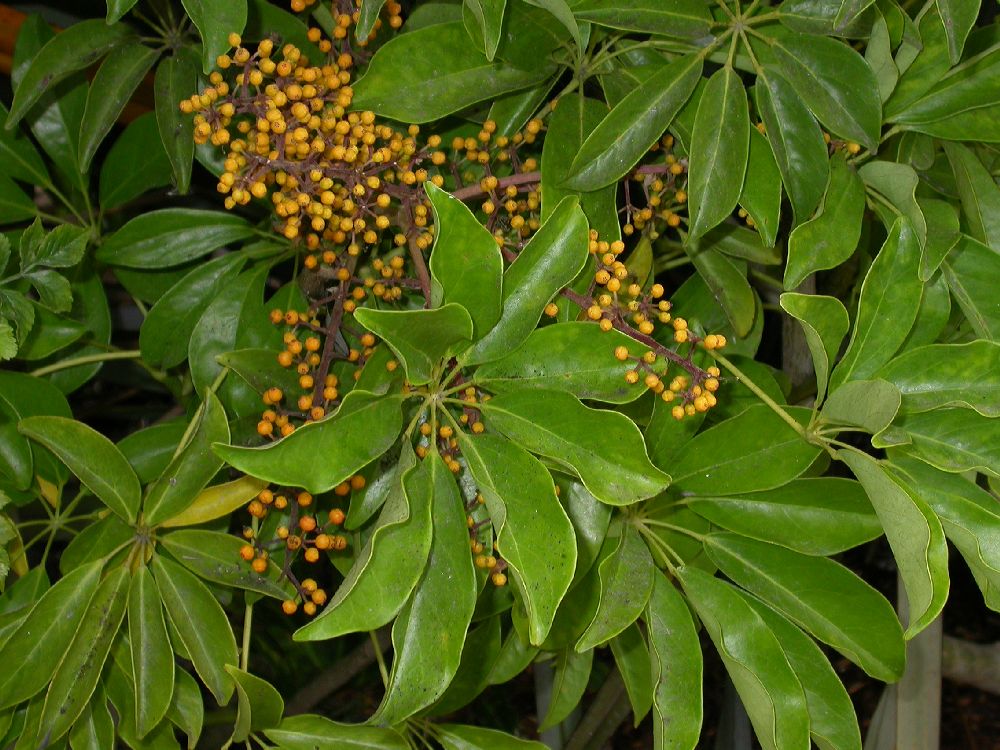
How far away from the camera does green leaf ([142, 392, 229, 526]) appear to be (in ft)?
3.25

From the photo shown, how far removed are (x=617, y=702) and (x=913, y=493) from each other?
1263mm

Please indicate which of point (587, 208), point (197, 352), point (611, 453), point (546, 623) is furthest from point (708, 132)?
point (197, 352)

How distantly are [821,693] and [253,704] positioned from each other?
0.53 metres

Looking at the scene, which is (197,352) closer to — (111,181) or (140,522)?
(140,522)

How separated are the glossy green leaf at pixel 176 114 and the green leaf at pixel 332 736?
56 cm

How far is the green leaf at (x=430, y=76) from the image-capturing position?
3.21 ft

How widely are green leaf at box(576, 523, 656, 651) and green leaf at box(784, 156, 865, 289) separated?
276mm

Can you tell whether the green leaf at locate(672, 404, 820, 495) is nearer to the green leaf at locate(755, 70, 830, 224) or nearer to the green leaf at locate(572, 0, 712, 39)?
the green leaf at locate(755, 70, 830, 224)

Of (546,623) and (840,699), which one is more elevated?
(546,623)

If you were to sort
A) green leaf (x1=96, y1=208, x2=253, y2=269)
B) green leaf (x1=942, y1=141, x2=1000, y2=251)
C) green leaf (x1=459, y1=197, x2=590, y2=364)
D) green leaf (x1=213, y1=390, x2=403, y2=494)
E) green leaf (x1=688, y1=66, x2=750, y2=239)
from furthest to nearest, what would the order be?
green leaf (x1=96, y1=208, x2=253, y2=269) → green leaf (x1=942, y1=141, x2=1000, y2=251) → green leaf (x1=688, y1=66, x2=750, y2=239) → green leaf (x1=459, y1=197, x2=590, y2=364) → green leaf (x1=213, y1=390, x2=403, y2=494)

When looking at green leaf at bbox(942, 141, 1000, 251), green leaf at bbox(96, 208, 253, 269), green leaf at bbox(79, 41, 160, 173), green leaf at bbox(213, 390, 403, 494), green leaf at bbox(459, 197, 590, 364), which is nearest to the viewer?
green leaf at bbox(213, 390, 403, 494)

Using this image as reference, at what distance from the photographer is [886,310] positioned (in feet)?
3.15

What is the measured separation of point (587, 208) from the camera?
1.01m

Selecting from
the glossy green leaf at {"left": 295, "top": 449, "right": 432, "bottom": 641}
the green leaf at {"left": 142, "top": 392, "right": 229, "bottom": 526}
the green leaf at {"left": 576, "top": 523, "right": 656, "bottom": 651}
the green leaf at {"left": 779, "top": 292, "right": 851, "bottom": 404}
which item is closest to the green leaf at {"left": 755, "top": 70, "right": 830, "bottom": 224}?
the green leaf at {"left": 779, "top": 292, "right": 851, "bottom": 404}
